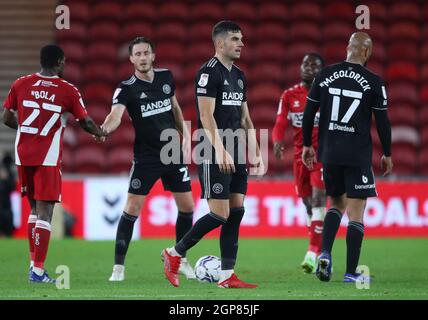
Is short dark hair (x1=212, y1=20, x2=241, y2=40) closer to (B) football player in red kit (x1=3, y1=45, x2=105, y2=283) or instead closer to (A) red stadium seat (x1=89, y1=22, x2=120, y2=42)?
(B) football player in red kit (x1=3, y1=45, x2=105, y2=283)

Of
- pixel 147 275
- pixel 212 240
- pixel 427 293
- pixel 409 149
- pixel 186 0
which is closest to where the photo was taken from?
pixel 427 293

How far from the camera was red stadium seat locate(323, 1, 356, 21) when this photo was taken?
1912cm

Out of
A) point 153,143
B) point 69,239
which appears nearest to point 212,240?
point 69,239

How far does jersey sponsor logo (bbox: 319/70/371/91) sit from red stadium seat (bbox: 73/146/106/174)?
29.6 feet

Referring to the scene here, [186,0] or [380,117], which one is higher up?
[186,0]

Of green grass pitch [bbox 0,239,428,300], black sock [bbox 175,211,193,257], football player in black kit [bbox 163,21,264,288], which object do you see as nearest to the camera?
green grass pitch [bbox 0,239,428,300]

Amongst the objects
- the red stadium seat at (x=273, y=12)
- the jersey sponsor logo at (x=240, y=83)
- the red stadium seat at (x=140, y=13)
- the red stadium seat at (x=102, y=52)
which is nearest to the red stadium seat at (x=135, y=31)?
the red stadium seat at (x=140, y=13)

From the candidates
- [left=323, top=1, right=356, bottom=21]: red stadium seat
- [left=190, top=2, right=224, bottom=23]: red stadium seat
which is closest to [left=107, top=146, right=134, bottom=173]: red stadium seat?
[left=190, top=2, right=224, bottom=23]: red stadium seat

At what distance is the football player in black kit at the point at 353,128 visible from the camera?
27.8 ft

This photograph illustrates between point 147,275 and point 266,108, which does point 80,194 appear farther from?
point 147,275

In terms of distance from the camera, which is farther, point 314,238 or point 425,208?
point 425,208

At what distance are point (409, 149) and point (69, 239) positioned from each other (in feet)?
20.8

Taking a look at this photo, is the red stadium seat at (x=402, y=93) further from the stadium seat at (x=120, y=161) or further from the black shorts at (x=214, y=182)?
the black shorts at (x=214, y=182)

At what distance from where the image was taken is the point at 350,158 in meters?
8.52
